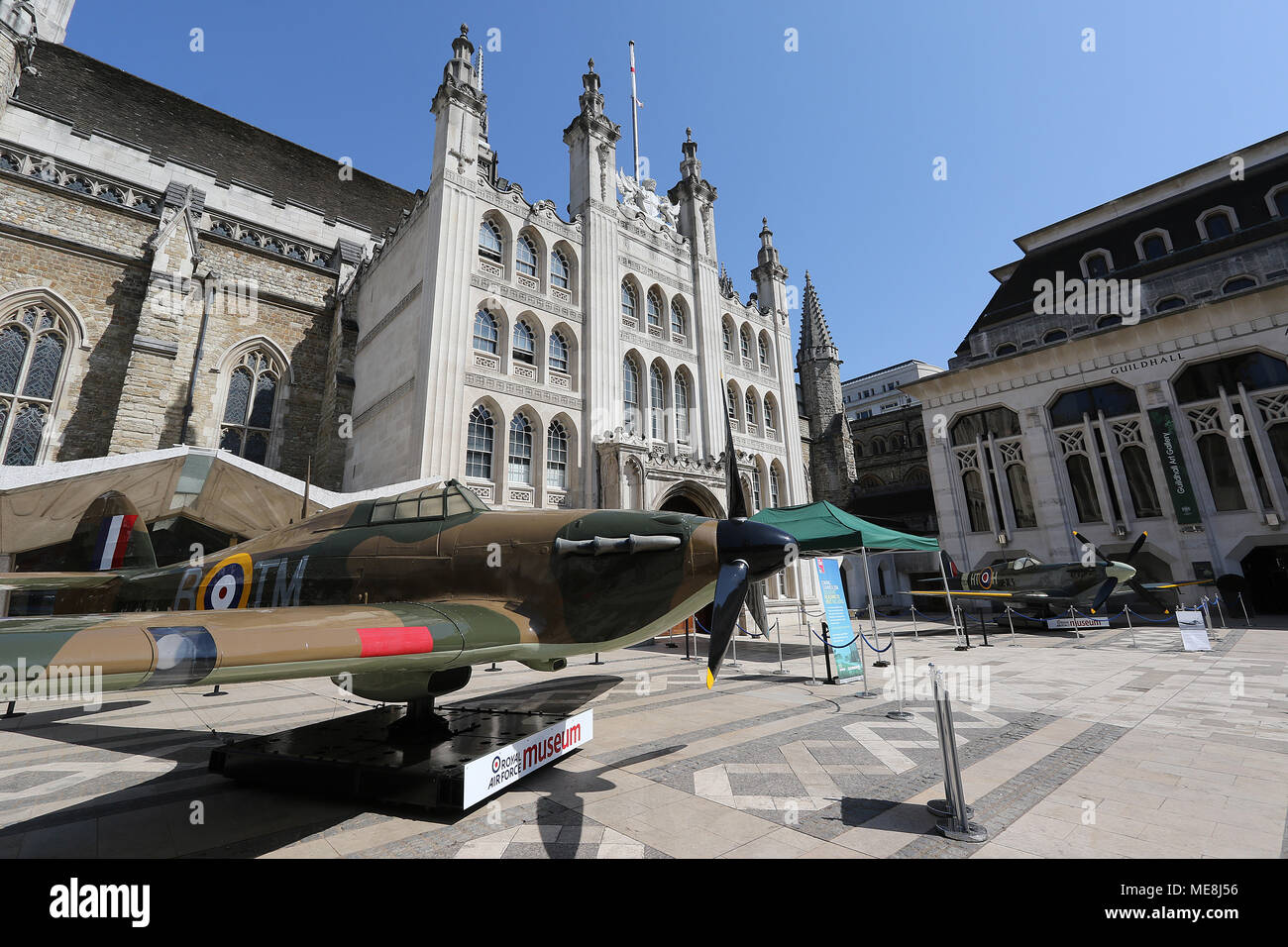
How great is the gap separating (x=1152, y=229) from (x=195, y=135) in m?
52.8

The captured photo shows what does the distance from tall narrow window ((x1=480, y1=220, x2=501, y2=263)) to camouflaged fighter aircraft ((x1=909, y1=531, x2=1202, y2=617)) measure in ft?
65.3

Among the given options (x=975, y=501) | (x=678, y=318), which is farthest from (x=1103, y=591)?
(x=678, y=318)

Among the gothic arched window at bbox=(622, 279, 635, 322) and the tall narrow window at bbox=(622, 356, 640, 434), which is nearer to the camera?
the tall narrow window at bbox=(622, 356, 640, 434)

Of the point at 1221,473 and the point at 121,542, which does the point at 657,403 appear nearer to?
the point at 121,542

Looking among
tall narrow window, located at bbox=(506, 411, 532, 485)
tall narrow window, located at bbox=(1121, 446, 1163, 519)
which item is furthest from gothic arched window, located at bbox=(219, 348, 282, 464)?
tall narrow window, located at bbox=(1121, 446, 1163, 519)

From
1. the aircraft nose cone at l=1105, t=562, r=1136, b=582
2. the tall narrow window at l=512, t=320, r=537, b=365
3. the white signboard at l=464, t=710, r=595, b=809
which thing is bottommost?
the white signboard at l=464, t=710, r=595, b=809

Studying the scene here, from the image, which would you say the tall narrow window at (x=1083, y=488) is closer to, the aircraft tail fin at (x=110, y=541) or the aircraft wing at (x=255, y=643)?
the aircraft wing at (x=255, y=643)

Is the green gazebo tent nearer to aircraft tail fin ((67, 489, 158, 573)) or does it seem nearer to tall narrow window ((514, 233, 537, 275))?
aircraft tail fin ((67, 489, 158, 573))

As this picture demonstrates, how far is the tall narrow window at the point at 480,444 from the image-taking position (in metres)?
17.2

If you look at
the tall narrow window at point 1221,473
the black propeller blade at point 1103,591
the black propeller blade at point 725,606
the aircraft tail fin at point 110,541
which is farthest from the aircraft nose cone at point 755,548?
the tall narrow window at point 1221,473

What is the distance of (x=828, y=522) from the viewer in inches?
501

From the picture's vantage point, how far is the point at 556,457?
19.2 metres

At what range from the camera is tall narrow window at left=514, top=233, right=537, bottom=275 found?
64.6 ft
